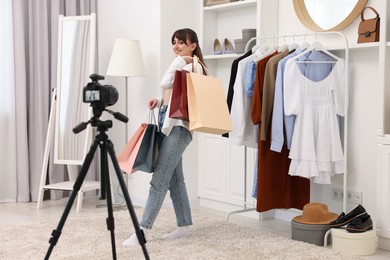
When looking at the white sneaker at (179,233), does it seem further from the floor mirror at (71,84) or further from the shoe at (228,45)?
the shoe at (228,45)

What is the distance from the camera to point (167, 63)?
490 centimetres

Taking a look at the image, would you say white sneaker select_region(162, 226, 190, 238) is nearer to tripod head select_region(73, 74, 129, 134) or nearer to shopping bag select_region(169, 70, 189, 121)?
shopping bag select_region(169, 70, 189, 121)

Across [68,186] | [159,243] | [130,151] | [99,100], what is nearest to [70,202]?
[99,100]

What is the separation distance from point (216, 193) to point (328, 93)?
1497 millimetres

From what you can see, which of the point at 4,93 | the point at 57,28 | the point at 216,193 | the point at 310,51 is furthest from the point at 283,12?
the point at 4,93

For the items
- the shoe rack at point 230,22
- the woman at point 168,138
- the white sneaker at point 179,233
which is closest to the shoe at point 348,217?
the white sneaker at point 179,233

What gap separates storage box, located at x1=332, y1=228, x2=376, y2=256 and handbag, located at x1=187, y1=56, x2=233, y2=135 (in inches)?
35.8

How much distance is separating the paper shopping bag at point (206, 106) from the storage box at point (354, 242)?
0.91 metres

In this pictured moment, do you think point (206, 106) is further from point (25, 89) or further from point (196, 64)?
point (25, 89)

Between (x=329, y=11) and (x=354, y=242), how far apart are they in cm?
158

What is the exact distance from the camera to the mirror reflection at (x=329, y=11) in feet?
13.0

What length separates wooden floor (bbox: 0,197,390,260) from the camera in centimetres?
428

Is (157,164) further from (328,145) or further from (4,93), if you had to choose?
(4,93)

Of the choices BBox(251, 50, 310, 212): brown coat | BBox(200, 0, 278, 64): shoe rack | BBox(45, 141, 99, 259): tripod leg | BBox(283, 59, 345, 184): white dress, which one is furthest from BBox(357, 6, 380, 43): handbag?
BBox(45, 141, 99, 259): tripod leg
